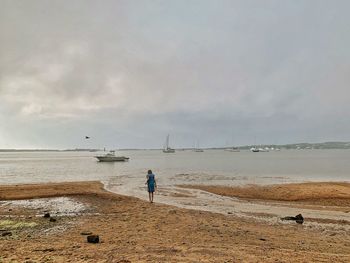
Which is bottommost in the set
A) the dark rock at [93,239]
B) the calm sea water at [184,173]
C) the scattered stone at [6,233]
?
the calm sea water at [184,173]

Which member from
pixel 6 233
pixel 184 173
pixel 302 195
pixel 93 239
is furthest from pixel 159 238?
pixel 184 173

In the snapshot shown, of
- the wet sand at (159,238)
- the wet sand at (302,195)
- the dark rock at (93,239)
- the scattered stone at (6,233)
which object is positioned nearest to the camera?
the wet sand at (159,238)

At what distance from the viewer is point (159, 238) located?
12.4m

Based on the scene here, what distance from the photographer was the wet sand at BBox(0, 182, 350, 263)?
9.70 meters

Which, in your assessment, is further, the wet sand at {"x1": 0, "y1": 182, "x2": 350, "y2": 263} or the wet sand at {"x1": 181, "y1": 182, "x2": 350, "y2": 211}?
the wet sand at {"x1": 181, "y1": 182, "x2": 350, "y2": 211}

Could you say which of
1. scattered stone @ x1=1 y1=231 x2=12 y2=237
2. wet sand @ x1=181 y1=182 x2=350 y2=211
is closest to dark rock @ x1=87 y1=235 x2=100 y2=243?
scattered stone @ x1=1 y1=231 x2=12 y2=237

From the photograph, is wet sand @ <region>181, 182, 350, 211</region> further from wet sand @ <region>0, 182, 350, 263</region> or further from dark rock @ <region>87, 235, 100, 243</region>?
dark rock @ <region>87, 235, 100, 243</region>

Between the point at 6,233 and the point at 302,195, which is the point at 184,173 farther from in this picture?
the point at 6,233

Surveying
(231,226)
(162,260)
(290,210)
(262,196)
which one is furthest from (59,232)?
(262,196)

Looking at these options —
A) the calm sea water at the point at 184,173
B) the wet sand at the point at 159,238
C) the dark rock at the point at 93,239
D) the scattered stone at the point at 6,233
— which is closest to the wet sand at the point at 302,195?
the calm sea water at the point at 184,173

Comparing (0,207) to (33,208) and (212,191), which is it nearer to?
(33,208)

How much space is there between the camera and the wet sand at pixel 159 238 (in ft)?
31.8

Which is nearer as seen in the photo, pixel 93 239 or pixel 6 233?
pixel 93 239

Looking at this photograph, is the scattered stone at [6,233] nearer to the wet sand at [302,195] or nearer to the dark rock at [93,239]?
the dark rock at [93,239]
